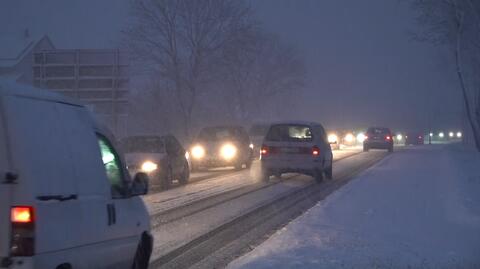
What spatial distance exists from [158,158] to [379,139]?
99.0 feet

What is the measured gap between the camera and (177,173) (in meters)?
22.8

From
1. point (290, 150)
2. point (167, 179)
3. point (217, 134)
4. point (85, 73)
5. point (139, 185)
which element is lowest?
point (167, 179)

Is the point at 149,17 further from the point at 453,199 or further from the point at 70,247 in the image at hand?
the point at 70,247

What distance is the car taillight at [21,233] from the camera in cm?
483

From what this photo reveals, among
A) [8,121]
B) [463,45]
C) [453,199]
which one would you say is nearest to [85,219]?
[8,121]

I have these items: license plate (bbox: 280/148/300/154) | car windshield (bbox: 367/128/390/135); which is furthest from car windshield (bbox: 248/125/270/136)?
license plate (bbox: 280/148/300/154)

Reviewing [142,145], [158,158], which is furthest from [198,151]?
[158,158]

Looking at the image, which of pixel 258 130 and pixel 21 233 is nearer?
pixel 21 233

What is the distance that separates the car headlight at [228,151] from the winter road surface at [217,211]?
3.91 m

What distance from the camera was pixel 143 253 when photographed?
7.20m

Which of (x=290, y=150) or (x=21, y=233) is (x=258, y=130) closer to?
(x=290, y=150)

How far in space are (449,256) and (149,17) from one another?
1391 inches

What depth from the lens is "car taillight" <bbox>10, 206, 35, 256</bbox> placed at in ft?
Result: 15.8

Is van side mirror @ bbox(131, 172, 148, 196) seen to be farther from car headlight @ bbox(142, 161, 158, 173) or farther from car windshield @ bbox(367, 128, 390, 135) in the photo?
car windshield @ bbox(367, 128, 390, 135)
